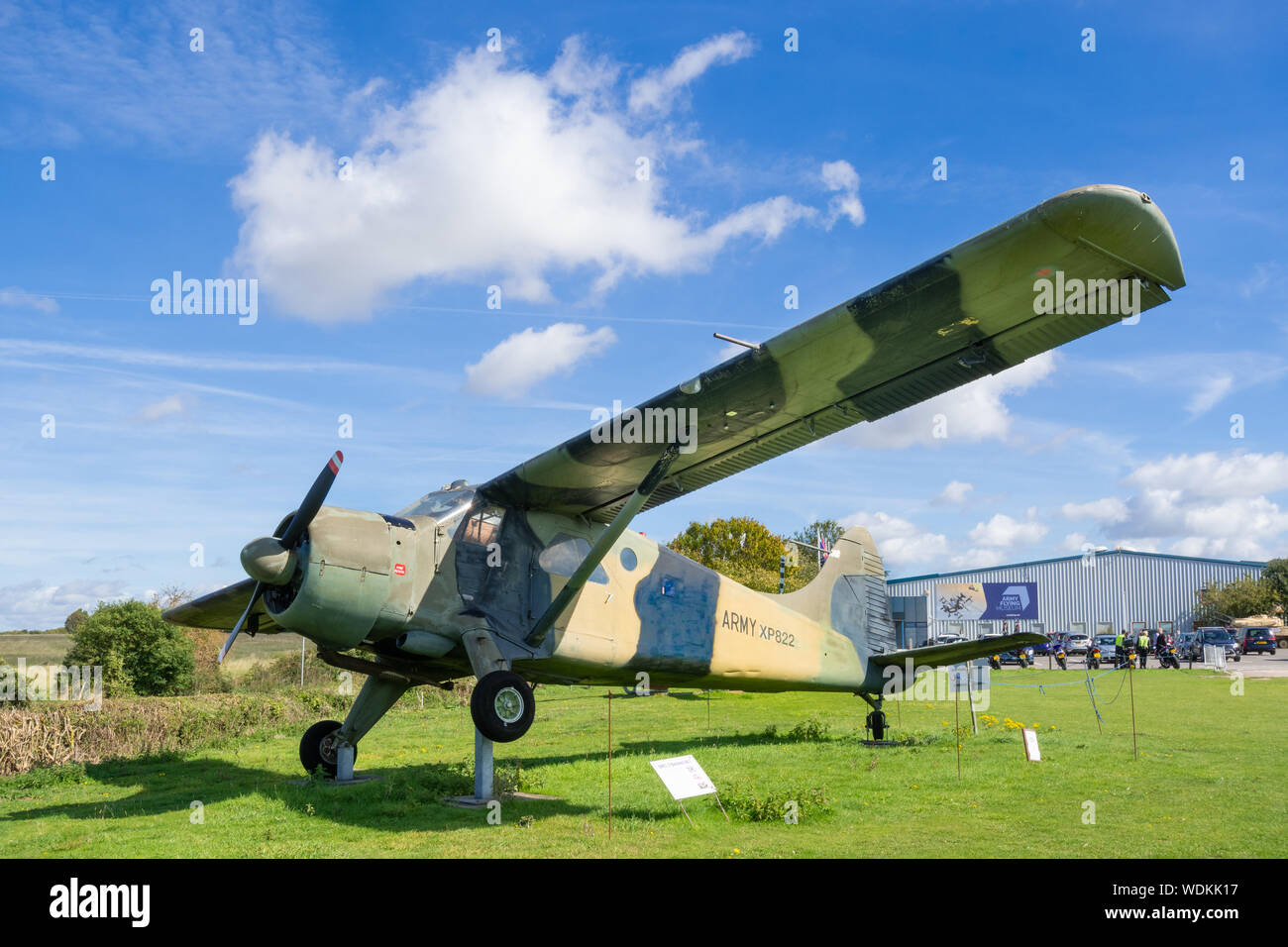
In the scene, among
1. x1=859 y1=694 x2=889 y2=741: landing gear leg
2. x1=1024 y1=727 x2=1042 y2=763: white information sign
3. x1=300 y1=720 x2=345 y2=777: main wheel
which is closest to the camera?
x1=300 y1=720 x2=345 y2=777: main wheel

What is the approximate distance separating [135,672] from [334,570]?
55.9 ft

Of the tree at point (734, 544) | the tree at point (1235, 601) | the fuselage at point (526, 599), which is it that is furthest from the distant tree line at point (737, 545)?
the fuselage at point (526, 599)

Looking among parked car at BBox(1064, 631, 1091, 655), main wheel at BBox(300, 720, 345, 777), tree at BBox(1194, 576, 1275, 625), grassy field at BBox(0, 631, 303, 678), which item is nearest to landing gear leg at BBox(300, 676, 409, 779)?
main wheel at BBox(300, 720, 345, 777)

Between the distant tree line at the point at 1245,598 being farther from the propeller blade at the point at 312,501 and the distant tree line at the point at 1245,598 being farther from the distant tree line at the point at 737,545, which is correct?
the propeller blade at the point at 312,501

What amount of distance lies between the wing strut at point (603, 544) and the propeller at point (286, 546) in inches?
113

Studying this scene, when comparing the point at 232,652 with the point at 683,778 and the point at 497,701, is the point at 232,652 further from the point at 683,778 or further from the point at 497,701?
the point at 683,778

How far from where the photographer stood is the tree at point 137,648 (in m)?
21.8

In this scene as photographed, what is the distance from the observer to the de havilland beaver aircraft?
276 inches

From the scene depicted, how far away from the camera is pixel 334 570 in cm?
921

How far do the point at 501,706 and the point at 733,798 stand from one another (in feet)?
9.13

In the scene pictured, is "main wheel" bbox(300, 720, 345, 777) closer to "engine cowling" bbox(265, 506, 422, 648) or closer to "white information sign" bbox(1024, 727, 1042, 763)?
"engine cowling" bbox(265, 506, 422, 648)

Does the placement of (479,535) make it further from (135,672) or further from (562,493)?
(135,672)

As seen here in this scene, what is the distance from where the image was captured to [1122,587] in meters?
80.0
